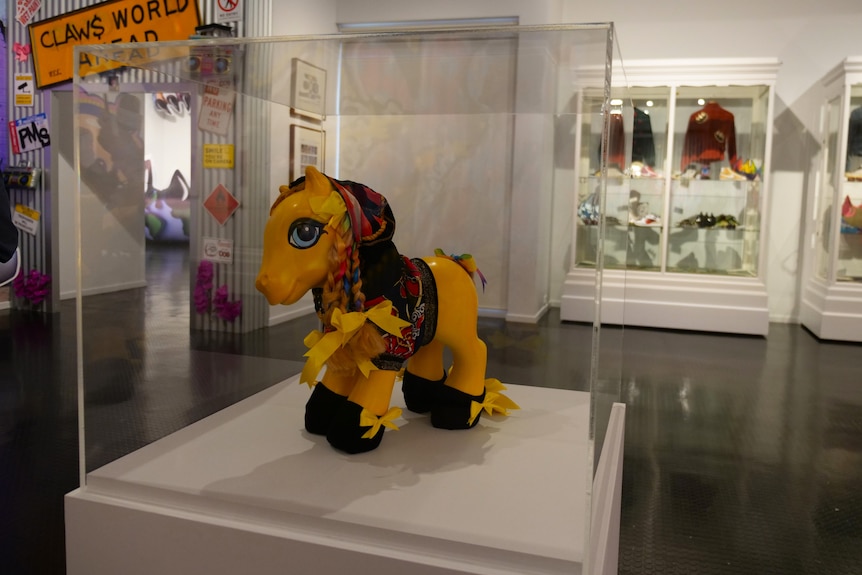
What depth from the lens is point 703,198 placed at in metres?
5.45

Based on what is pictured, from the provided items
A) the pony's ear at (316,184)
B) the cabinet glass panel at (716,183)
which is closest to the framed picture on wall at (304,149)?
the pony's ear at (316,184)

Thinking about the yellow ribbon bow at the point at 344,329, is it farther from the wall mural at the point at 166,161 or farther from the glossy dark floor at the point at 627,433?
the wall mural at the point at 166,161

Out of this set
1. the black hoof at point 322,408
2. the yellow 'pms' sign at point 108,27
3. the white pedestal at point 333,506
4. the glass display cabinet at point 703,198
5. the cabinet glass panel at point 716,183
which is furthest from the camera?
the cabinet glass panel at point 716,183

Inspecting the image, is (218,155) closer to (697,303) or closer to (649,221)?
(649,221)

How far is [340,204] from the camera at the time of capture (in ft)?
4.35

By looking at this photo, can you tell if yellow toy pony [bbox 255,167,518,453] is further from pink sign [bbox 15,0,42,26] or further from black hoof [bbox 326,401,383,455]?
pink sign [bbox 15,0,42,26]

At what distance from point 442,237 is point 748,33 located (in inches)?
193

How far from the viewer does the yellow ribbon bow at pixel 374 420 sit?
1.48 m

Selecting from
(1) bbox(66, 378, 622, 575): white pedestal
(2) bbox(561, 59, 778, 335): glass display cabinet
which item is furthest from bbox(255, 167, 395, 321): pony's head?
(2) bbox(561, 59, 778, 335): glass display cabinet

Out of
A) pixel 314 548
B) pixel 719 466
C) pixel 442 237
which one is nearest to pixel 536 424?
pixel 442 237

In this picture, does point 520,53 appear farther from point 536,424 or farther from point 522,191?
point 536,424

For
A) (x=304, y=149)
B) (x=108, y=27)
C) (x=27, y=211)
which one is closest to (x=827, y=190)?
(x=304, y=149)

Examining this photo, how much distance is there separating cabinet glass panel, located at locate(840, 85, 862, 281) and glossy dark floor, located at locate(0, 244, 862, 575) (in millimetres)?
1883

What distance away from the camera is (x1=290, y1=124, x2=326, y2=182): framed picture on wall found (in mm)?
1630
